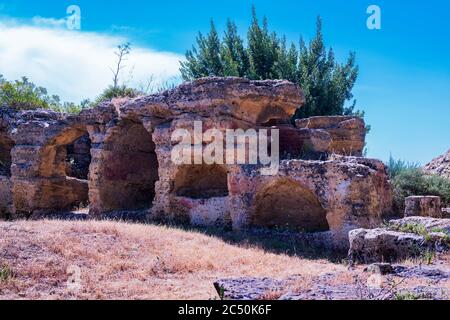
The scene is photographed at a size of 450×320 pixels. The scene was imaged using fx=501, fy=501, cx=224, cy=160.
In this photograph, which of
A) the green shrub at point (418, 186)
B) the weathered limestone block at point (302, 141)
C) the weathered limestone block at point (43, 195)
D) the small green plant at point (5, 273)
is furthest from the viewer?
the weathered limestone block at point (43, 195)

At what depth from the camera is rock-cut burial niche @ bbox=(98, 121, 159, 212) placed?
16.1m

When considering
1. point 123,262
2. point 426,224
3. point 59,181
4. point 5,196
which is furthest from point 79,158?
point 426,224

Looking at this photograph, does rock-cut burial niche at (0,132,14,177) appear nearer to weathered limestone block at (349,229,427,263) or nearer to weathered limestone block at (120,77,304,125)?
weathered limestone block at (120,77,304,125)

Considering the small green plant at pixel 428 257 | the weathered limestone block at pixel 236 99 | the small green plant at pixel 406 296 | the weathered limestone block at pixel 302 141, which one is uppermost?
the weathered limestone block at pixel 236 99

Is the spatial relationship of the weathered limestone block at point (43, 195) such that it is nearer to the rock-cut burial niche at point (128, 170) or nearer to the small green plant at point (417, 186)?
the rock-cut burial niche at point (128, 170)

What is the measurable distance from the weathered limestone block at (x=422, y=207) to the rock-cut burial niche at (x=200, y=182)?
501 centimetres

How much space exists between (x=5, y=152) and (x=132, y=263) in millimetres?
14288

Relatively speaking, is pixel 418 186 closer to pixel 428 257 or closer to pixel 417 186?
pixel 417 186

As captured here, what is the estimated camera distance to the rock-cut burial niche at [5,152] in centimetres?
1966

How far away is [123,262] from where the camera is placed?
874 centimetres

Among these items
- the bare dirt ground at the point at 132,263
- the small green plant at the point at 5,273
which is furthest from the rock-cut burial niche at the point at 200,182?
the small green plant at the point at 5,273

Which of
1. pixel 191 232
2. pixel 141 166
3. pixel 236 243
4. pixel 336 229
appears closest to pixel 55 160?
pixel 141 166

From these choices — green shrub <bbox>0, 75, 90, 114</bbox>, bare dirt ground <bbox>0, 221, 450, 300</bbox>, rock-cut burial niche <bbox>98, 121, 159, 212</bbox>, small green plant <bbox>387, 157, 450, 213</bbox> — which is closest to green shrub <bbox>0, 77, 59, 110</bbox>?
green shrub <bbox>0, 75, 90, 114</bbox>
